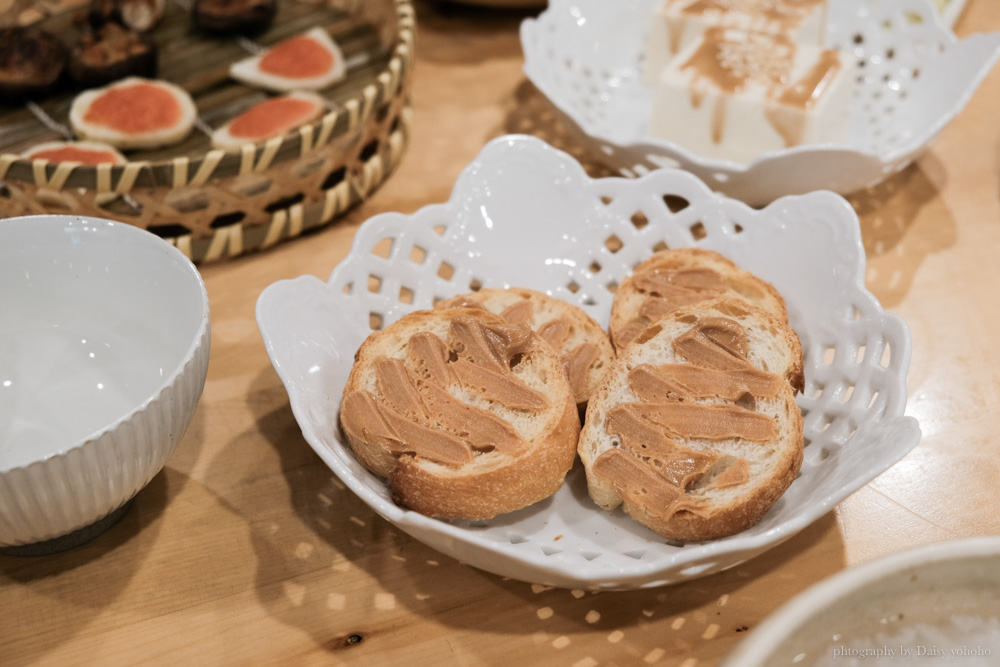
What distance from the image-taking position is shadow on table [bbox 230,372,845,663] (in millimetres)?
1176

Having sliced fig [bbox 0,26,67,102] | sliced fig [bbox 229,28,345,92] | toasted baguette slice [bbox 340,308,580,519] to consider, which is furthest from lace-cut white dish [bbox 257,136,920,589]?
sliced fig [bbox 0,26,67,102]

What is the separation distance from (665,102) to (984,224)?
2.65 ft

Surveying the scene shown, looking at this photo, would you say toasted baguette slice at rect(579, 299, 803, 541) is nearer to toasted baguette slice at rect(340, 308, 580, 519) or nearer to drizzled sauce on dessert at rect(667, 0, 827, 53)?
toasted baguette slice at rect(340, 308, 580, 519)

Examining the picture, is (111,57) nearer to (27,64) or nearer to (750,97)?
(27,64)

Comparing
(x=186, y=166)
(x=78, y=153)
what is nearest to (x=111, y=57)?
(x=78, y=153)

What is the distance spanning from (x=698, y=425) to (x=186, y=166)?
1.08 metres

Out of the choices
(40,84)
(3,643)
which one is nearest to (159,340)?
(3,643)

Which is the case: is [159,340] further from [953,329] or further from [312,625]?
[953,329]

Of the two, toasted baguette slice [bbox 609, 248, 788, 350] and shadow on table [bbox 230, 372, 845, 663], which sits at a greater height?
toasted baguette slice [bbox 609, 248, 788, 350]

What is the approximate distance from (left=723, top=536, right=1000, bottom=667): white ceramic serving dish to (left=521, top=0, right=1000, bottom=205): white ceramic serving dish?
1.00 metres

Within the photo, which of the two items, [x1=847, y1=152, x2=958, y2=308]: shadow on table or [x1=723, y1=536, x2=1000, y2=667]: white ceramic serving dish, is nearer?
[x1=723, y1=536, x2=1000, y2=667]: white ceramic serving dish

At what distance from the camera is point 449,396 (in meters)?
1.25

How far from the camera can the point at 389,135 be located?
2041mm

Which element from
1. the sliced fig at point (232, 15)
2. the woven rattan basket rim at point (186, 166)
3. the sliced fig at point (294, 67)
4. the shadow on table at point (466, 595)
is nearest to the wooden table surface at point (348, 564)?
the shadow on table at point (466, 595)
